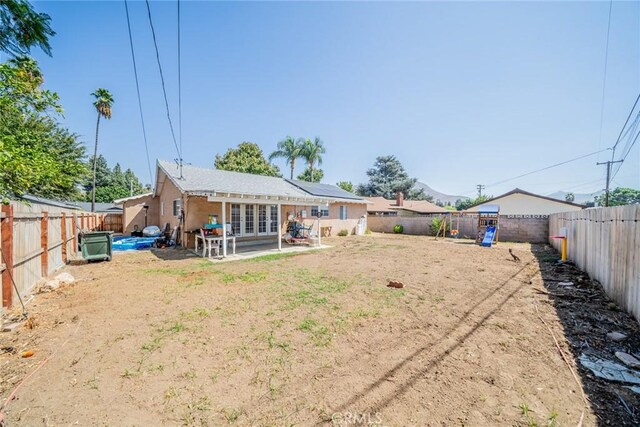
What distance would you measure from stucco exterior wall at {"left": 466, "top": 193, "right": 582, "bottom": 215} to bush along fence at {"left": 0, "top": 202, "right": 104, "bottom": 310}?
32540mm

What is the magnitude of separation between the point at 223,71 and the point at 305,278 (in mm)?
10015

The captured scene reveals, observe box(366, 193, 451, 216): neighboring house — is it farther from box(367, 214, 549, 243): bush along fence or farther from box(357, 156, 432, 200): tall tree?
box(357, 156, 432, 200): tall tree

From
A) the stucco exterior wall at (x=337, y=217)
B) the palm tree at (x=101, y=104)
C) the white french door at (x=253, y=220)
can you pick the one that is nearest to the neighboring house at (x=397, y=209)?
the stucco exterior wall at (x=337, y=217)

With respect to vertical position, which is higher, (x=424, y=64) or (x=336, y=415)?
(x=424, y=64)

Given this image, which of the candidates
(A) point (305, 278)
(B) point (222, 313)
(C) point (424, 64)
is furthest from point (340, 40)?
(B) point (222, 313)

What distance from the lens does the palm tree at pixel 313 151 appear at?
1104 inches

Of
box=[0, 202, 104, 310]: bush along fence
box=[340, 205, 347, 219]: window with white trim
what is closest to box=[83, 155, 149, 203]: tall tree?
box=[340, 205, 347, 219]: window with white trim

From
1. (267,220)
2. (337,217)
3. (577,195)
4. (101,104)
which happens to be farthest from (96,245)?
(577,195)

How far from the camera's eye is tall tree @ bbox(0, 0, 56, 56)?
15.1 feet

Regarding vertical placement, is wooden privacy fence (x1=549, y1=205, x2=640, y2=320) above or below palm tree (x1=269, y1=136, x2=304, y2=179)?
below

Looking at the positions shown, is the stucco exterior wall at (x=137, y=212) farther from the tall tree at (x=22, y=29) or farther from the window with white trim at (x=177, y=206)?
the tall tree at (x=22, y=29)

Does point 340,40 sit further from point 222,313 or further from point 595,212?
point 222,313

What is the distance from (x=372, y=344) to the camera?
3686 millimetres

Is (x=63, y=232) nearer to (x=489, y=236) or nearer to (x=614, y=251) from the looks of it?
(x=614, y=251)
